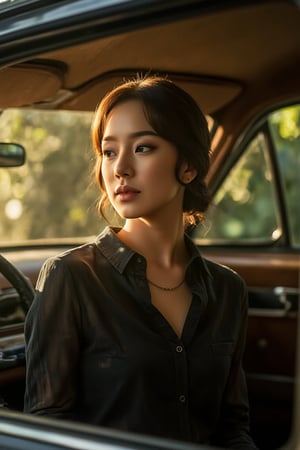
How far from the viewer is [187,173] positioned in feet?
6.89

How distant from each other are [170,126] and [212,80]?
4.11ft

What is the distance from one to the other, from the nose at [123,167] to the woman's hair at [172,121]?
0.10 m

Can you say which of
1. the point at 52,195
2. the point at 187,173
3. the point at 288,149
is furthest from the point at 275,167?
the point at 52,195

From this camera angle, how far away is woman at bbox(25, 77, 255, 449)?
1.87 m

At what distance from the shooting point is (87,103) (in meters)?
2.79

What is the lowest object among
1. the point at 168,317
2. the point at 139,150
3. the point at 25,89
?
the point at 168,317

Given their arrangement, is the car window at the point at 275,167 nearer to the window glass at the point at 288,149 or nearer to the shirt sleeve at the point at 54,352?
the window glass at the point at 288,149

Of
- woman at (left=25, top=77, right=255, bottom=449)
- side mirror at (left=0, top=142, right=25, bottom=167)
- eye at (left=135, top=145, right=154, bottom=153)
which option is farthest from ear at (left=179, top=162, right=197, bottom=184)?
side mirror at (left=0, top=142, right=25, bottom=167)

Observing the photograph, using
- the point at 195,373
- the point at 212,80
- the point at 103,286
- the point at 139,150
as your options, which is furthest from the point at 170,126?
the point at 212,80

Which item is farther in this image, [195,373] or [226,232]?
[226,232]

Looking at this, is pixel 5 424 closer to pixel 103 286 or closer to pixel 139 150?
pixel 103 286

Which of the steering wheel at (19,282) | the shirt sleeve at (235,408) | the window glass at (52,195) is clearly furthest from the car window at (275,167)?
the window glass at (52,195)

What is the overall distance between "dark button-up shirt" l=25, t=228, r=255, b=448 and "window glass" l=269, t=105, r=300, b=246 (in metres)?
2.05

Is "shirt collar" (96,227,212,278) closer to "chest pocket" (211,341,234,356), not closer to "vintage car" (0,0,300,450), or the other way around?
"chest pocket" (211,341,234,356)
